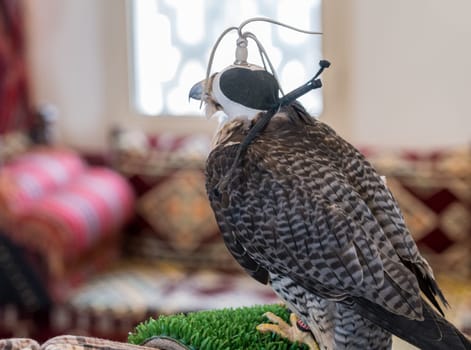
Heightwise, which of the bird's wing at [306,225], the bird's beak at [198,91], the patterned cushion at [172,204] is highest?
the bird's beak at [198,91]

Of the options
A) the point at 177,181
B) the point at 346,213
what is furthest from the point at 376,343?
the point at 177,181

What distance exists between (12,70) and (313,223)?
2.55 meters

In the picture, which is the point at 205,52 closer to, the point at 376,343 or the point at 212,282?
the point at 212,282

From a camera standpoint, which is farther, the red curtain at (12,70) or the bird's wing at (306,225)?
the red curtain at (12,70)

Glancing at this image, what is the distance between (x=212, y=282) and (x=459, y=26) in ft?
4.02

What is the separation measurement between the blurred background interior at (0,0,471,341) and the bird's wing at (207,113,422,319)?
150 cm

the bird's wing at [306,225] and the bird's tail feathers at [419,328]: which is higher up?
the bird's wing at [306,225]

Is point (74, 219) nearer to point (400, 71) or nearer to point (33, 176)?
point (33, 176)

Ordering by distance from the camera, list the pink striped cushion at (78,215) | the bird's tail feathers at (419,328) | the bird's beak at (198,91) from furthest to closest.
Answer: the pink striped cushion at (78,215), the bird's beak at (198,91), the bird's tail feathers at (419,328)

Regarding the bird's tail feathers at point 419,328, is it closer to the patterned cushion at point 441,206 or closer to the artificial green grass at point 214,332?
the artificial green grass at point 214,332

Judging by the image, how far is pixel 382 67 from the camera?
2.79 m

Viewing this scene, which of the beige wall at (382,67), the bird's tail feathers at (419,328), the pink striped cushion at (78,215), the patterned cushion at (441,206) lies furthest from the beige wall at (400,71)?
the bird's tail feathers at (419,328)

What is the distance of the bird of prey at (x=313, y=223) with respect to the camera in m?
0.83

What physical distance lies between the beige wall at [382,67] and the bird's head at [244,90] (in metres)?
1.95
